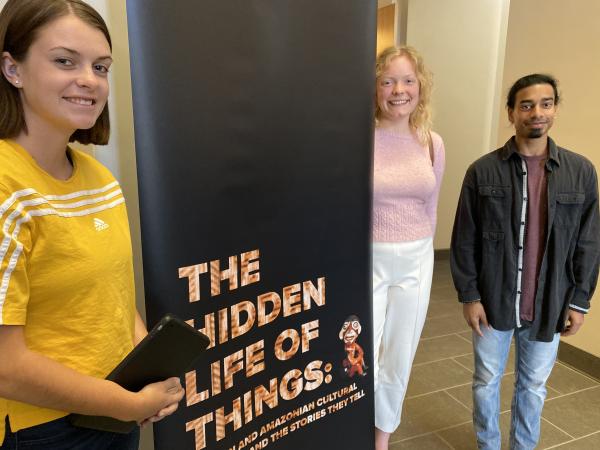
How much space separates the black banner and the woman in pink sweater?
6.9 inches

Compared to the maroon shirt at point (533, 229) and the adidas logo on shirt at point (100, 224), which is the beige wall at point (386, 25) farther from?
the adidas logo on shirt at point (100, 224)

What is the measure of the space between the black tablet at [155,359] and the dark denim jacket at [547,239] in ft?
4.08

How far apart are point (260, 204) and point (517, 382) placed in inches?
53.8

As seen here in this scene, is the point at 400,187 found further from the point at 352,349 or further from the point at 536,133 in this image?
the point at 352,349

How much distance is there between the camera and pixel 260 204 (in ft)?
4.24

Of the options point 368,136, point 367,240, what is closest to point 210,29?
point 368,136

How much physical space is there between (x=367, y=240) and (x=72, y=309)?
1.07 m

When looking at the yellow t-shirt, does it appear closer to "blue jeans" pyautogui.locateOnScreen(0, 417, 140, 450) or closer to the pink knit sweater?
"blue jeans" pyautogui.locateOnScreen(0, 417, 140, 450)

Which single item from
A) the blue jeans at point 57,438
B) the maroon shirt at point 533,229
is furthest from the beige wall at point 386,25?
the blue jeans at point 57,438

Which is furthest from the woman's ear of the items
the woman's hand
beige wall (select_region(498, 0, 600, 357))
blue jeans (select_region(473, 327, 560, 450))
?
beige wall (select_region(498, 0, 600, 357))

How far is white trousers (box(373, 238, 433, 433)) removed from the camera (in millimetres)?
1838

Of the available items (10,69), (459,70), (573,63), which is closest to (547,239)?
(573,63)

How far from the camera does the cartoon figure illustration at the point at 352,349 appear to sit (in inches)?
66.1

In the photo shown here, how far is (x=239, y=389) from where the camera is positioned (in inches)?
53.4
